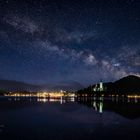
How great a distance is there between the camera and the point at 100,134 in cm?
3453

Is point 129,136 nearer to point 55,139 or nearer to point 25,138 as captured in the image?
point 55,139

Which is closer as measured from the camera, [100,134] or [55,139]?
[55,139]

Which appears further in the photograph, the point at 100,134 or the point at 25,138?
the point at 100,134

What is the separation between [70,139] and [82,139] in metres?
1.41

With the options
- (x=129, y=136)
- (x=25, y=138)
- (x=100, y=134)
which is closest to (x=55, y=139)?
(x=25, y=138)

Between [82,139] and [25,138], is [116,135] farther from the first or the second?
[25,138]

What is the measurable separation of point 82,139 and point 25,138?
6808 millimetres

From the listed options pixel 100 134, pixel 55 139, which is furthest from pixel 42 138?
pixel 100 134

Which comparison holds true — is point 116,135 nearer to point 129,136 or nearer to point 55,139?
point 129,136

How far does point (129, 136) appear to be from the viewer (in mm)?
33031

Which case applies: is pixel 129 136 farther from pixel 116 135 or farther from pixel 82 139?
pixel 82 139

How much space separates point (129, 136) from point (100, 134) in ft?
12.4

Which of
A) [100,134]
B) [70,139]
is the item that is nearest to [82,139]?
[70,139]

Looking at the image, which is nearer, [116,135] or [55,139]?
[55,139]
